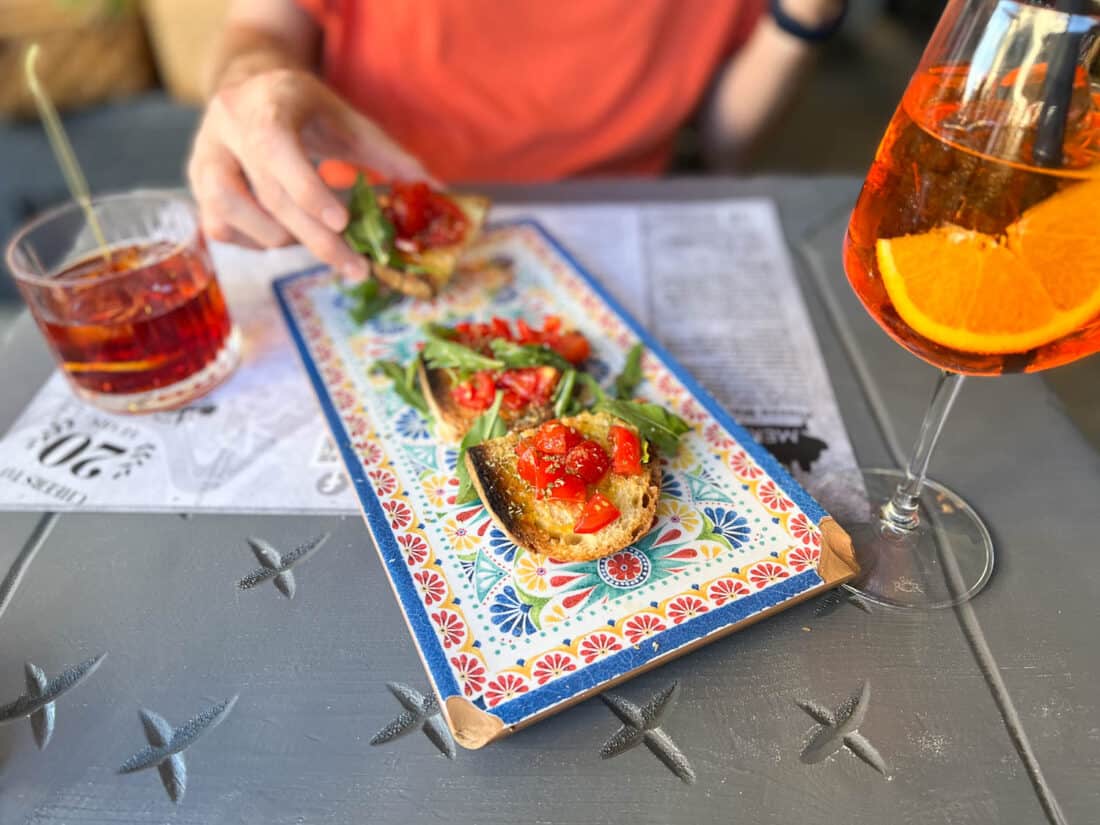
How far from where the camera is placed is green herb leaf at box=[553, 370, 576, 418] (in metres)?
1.15

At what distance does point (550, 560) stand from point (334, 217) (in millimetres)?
A: 776

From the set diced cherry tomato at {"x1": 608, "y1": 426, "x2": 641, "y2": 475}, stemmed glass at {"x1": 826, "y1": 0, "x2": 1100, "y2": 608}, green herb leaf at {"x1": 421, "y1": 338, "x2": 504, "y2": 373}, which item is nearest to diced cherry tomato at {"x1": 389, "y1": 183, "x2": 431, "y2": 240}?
green herb leaf at {"x1": 421, "y1": 338, "x2": 504, "y2": 373}

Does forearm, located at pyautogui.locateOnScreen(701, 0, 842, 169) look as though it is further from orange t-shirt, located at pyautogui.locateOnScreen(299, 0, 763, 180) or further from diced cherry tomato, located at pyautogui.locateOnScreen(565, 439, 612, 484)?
diced cherry tomato, located at pyautogui.locateOnScreen(565, 439, 612, 484)

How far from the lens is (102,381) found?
125cm

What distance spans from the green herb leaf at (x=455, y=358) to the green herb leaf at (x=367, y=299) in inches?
9.7

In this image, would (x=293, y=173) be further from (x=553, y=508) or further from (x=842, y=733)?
(x=842, y=733)

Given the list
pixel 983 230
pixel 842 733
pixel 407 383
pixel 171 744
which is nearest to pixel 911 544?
pixel 842 733

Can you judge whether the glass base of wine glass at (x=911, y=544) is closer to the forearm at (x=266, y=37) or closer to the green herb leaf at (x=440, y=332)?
the green herb leaf at (x=440, y=332)

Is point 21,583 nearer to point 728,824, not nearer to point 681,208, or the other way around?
point 728,824

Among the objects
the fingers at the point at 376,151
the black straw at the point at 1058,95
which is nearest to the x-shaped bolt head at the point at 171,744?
the black straw at the point at 1058,95

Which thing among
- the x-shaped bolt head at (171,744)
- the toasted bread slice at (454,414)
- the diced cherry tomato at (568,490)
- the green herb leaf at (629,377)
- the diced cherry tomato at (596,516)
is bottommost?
the x-shaped bolt head at (171,744)

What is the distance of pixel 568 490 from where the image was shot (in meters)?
0.96

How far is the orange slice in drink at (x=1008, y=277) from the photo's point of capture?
0.76 metres

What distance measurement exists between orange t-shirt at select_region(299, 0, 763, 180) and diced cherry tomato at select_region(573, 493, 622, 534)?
149cm
